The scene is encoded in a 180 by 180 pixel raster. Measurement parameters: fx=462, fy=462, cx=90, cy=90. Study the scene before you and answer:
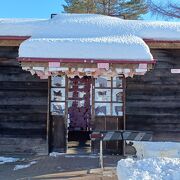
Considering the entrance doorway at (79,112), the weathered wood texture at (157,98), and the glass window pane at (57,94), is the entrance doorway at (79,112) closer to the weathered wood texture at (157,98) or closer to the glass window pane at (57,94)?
the glass window pane at (57,94)

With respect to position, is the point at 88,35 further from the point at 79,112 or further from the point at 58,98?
the point at 79,112

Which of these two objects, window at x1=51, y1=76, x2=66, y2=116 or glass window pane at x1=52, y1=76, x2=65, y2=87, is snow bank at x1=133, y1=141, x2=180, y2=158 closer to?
window at x1=51, y1=76, x2=66, y2=116

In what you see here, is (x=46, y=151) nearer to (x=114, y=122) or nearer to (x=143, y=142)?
(x=114, y=122)

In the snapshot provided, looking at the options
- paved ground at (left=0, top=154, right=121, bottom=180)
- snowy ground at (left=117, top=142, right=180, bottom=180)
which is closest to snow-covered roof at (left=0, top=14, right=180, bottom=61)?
paved ground at (left=0, top=154, right=121, bottom=180)

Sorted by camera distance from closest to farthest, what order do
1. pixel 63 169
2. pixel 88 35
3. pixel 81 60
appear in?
1. pixel 63 169
2. pixel 81 60
3. pixel 88 35

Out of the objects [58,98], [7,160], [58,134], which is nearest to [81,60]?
[58,98]

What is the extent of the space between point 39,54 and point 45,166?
2.47 meters

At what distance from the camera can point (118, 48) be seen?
33.8 feet

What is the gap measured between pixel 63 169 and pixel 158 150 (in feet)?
7.70

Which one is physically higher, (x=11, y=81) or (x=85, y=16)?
(x=85, y=16)

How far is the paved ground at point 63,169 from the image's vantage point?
907 centimetres

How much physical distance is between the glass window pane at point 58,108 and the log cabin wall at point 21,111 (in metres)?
0.24

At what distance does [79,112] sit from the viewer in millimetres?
14875

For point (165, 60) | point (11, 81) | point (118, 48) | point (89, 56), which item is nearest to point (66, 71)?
point (89, 56)
